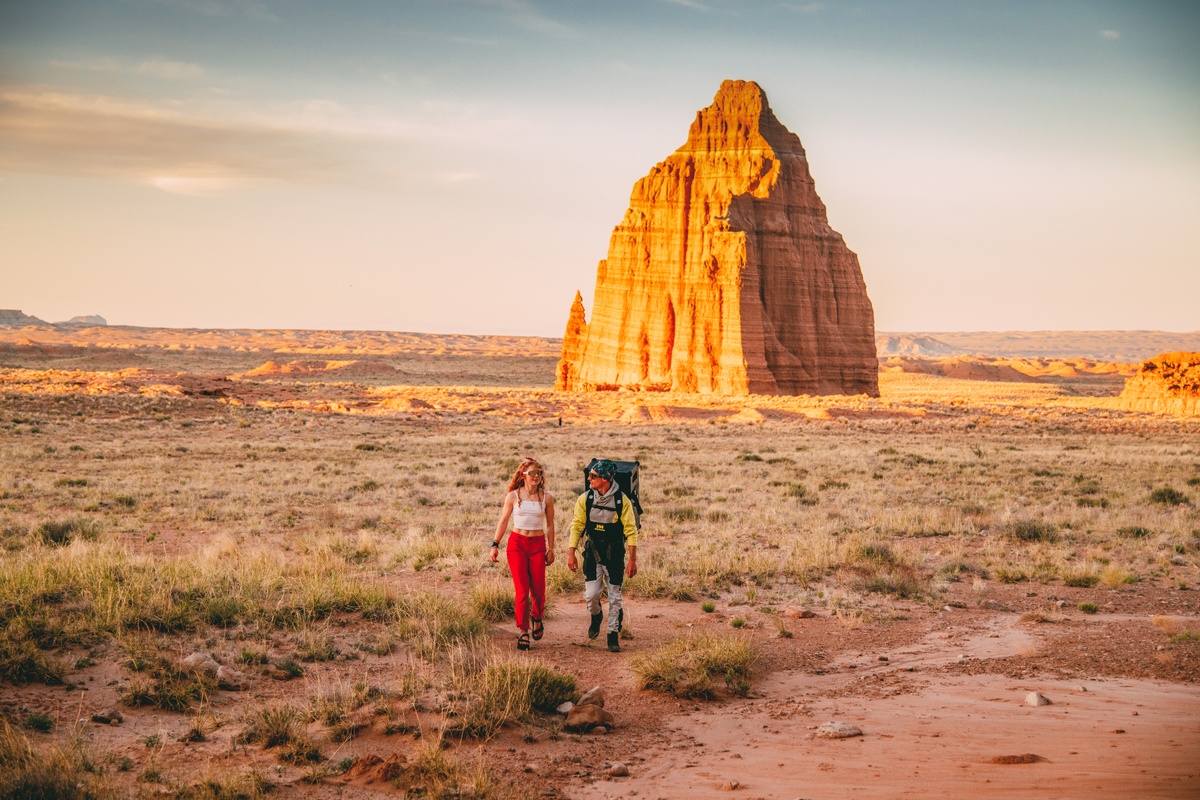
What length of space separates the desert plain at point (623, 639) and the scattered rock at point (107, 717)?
0.04 m

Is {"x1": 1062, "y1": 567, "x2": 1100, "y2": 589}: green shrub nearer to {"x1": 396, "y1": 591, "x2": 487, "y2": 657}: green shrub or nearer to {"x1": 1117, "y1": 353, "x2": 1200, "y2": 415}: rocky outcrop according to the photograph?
{"x1": 396, "y1": 591, "x2": 487, "y2": 657}: green shrub

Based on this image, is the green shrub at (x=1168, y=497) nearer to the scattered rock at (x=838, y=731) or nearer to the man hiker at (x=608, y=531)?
the man hiker at (x=608, y=531)

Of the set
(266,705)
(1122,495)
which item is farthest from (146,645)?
(1122,495)

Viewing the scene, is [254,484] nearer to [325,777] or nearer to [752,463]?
[752,463]

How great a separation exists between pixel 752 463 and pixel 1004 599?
54.8ft

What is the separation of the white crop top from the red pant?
0.38 ft

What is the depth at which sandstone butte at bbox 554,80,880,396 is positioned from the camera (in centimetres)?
6812

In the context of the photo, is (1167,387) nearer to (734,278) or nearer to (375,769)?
(734,278)

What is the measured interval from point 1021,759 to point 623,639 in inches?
183

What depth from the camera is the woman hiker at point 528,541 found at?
9.42 m

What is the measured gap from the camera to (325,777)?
20.7 ft

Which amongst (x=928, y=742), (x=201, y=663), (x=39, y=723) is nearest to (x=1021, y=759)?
(x=928, y=742)

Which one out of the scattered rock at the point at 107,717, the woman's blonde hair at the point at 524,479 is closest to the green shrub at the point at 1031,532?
the woman's blonde hair at the point at 524,479

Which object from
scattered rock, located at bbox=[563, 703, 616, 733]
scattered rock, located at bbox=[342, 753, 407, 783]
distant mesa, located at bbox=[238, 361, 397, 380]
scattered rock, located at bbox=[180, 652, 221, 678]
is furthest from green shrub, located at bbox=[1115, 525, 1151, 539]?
distant mesa, located at bbox=[238, 361, 397, 380]
